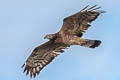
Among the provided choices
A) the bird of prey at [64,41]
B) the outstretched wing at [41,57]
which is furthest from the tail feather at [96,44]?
the outstretched wing at [41,57]

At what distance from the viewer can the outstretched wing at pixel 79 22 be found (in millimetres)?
21078

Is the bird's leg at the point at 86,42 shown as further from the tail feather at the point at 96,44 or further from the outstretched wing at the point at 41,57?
the outstretched wing at the point at 41,57

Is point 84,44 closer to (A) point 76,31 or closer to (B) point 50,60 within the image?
(A) point 76,31

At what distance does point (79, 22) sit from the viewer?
2162 cm

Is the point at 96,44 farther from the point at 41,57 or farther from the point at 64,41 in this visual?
the point at 41,57

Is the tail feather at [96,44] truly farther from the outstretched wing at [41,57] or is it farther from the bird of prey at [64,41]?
the outstretched wing at [41,57]

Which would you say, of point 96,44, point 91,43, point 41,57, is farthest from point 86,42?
point 41,57

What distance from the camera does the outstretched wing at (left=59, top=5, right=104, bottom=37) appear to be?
21078 mm

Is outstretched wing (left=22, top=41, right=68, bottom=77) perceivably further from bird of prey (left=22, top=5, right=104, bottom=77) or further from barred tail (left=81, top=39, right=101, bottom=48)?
barred tail (left=81, top=39, right=101, bottom=48)

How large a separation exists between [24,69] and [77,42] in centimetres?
293

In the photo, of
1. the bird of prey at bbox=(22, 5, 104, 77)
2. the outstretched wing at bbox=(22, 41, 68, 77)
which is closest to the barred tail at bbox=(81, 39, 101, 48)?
the bird of prey at bbox=(22, 5, 104, 77)

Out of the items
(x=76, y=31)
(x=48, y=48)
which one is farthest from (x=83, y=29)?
(x=48, y=48)

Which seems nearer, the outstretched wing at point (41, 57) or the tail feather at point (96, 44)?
the tail feather at point (96, 44)

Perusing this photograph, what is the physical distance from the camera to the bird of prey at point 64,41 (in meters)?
21.2
